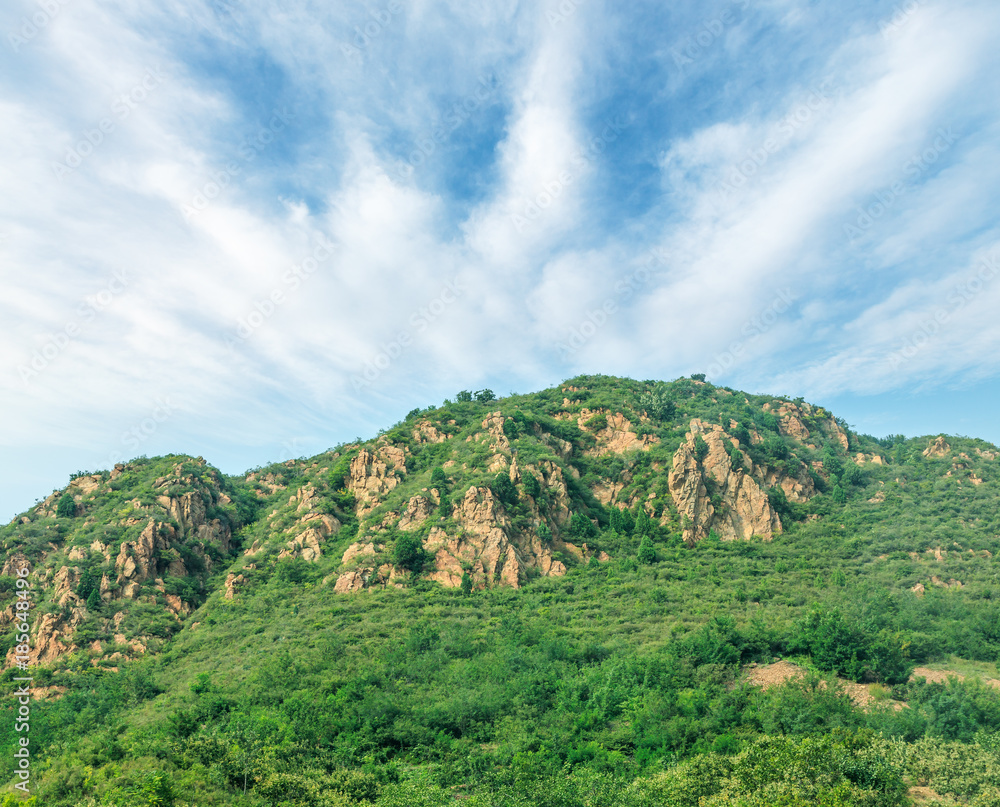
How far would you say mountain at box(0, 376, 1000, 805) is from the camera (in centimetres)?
3016

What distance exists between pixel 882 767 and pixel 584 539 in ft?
133

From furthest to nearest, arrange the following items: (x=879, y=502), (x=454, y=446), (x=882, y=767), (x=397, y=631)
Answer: (x=454, y=446) < (x=879, y=502) < (x=397, y=631) < (x=882, y=767)

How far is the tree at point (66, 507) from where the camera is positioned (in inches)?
2618

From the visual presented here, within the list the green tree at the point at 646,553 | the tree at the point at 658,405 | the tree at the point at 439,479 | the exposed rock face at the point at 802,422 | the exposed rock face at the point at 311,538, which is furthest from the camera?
the exposed rock face at the point at 802,422

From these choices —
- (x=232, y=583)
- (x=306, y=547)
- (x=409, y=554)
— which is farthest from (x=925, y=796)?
(x=232, y=583)

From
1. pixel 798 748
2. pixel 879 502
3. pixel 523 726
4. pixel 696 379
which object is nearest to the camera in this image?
pixel 798 748

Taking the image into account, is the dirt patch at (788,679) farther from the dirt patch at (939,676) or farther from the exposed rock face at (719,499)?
the exposed rock face at (719,499)

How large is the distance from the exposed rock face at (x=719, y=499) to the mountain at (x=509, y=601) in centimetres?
36

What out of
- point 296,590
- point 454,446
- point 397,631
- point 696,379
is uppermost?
point 696,379

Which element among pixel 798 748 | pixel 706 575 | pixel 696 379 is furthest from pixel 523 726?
pixel 696 379

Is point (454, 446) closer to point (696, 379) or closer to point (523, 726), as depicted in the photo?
point (523, 726)

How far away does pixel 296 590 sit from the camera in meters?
57.7

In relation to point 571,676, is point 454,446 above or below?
above
